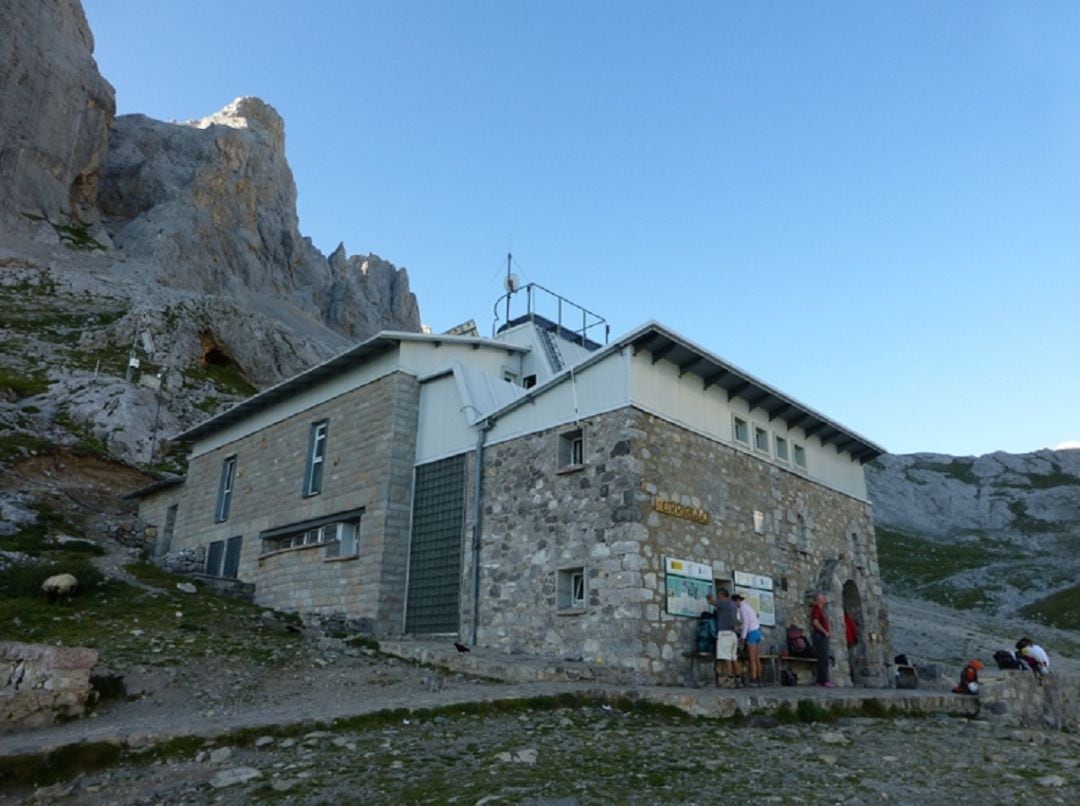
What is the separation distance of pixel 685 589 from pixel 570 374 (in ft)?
14.5

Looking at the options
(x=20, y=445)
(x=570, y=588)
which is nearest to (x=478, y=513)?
(x=570, y=588)

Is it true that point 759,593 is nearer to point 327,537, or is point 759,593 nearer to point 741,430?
point 741,430

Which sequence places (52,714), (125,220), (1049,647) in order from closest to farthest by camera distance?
(52,714)
(1049,647)
(125,220)

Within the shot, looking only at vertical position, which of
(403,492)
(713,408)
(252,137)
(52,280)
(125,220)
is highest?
(252,137)

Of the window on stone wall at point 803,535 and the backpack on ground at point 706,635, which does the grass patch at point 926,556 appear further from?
the backpack on ground at point 706,635

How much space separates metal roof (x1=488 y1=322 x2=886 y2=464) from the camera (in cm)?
1384

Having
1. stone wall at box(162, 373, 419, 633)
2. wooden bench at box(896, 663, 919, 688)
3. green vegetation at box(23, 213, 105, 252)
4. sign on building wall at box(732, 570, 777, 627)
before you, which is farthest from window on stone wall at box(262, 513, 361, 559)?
green vegetation at box(23, 213, 105, 252)

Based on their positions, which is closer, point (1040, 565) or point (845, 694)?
point (845, 694)

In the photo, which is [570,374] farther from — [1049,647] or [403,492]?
[1049,647]

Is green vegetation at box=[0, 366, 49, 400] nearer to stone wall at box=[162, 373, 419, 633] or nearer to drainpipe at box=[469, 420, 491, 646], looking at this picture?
stone wall at box=[162, 373, 419, 633]

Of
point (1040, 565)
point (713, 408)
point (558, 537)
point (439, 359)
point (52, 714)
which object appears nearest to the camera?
point (52, 714)

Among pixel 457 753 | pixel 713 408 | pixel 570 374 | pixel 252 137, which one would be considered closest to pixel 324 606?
pixel 570 374

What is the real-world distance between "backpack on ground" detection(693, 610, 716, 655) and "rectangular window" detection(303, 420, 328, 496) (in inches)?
378

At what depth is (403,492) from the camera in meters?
16.7
